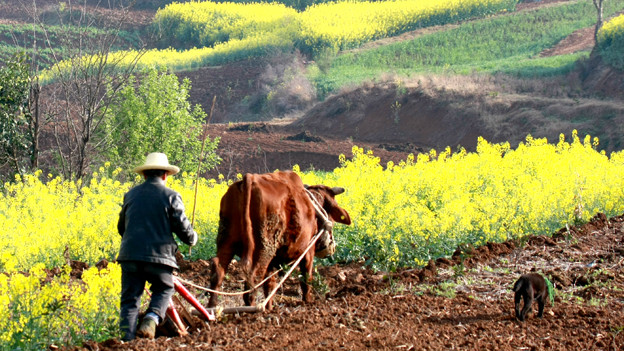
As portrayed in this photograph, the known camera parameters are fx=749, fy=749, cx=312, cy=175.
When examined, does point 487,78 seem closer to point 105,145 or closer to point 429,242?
point 105,145

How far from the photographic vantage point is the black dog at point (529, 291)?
735 cm

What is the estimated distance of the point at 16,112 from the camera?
1730cm

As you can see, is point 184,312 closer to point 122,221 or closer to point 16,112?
point 122,221

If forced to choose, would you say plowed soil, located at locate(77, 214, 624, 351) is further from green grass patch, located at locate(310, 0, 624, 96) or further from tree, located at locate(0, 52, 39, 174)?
green grass patch, located at locate(310, 0, 624, 96)

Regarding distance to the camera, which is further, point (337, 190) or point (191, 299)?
point (337, 190)

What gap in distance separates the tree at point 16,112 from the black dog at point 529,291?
40.1ft

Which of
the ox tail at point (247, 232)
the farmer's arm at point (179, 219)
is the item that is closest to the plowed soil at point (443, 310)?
the ox tail at point (247, 232)

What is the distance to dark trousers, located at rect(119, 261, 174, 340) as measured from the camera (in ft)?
21.6

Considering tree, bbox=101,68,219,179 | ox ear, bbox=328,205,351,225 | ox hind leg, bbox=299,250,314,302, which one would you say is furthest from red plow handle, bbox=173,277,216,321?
tree, bbox=101,68,219,179

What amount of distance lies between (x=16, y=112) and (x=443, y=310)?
41.9 ft

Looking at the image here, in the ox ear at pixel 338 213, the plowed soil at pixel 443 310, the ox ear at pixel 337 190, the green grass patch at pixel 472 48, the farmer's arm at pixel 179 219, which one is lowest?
the plowed soil at pixel 443 310

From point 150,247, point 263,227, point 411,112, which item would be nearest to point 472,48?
point 411,112

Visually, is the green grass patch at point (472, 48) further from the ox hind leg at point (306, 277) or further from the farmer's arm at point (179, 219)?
the farmer's arm at point (179, 219)

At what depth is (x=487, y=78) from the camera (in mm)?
37500
